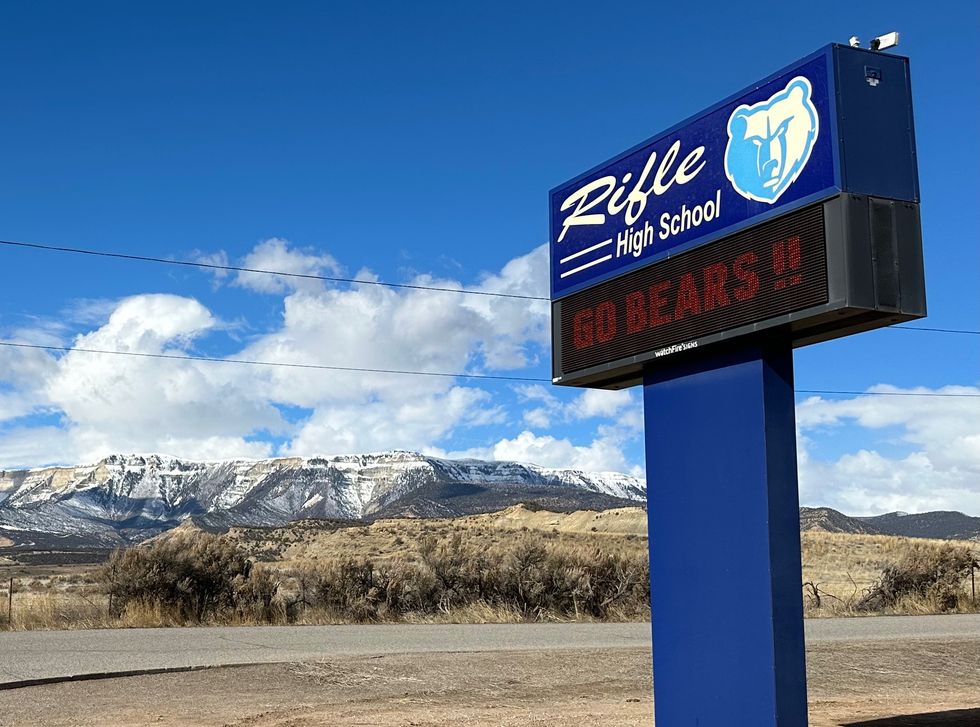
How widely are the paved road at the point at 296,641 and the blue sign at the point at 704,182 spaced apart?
947 cm

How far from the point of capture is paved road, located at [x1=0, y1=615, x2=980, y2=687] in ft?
59.8

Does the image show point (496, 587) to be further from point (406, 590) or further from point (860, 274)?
point (860, 274)

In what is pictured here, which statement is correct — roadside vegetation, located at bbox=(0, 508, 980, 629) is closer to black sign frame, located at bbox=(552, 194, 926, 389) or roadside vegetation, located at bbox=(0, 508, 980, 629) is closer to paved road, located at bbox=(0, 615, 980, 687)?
paved road, located at bbox=(0, 615, 980, 687)

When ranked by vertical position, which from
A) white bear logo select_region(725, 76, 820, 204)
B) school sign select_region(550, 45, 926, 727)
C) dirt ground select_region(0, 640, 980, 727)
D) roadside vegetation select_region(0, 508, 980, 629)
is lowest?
dirt ground select_region(0, 640, 980, 727)

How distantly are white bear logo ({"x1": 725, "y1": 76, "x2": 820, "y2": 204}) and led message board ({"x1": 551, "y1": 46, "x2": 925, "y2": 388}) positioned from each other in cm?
1

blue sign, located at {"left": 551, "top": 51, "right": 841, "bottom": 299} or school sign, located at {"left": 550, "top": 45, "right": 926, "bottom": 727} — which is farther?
blue sign, located at {"left": 551, "top": 51, "right": 841, "bottom": 299}

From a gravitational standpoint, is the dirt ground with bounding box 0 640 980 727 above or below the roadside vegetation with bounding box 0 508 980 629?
below

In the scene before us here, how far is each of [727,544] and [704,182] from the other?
3.11 meters

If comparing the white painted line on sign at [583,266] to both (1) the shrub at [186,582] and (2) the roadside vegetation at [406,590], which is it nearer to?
(2) the roadside vegetation at [406,590]

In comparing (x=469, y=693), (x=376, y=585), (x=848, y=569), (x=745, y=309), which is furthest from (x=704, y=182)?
(x=848, y=569)

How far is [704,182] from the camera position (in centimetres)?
1015

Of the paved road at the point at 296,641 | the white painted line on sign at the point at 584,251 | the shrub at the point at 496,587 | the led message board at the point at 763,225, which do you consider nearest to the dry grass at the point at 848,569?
the paved road at the point at 296,641

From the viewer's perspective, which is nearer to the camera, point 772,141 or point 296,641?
point 772,141

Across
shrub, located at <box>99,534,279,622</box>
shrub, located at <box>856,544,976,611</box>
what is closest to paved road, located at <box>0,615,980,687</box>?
shrub, located at <box>99,534,279,622</box>
